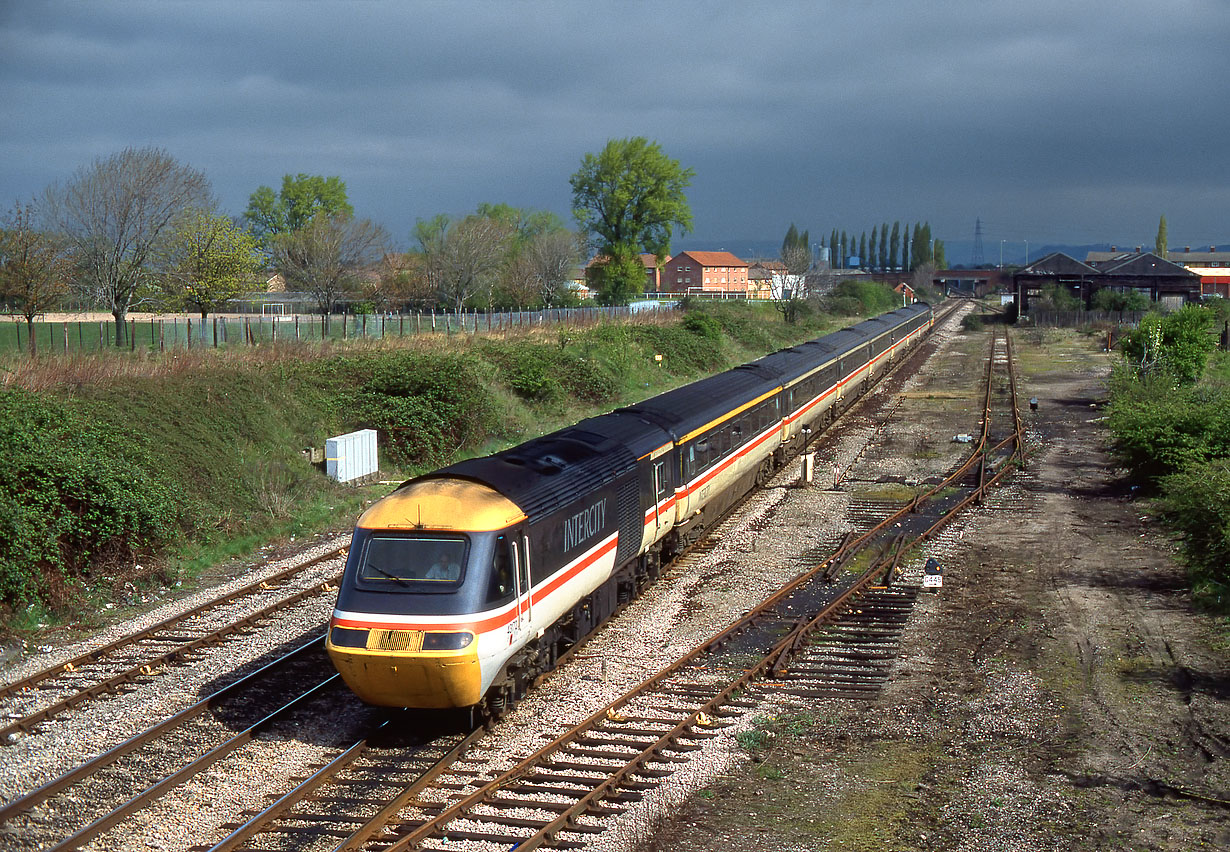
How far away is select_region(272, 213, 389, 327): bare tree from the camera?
54.3 m

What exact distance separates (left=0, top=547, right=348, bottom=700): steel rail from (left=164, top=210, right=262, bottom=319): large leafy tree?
21.7 m

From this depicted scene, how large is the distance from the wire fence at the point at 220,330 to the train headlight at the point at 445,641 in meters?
18.2

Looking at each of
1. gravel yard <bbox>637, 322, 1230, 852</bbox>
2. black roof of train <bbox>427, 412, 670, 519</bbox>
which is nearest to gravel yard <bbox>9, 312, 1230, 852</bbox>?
gravel yard <bbox>637, 322, 1230, 852</bbox>

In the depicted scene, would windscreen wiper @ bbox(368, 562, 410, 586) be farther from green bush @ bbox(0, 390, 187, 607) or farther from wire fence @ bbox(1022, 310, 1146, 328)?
wire fence @ bbox(1022, 310, 1146, 328)

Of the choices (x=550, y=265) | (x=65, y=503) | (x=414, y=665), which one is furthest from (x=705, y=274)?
(x=414, y=665)

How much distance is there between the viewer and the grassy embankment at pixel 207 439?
16.9 metres

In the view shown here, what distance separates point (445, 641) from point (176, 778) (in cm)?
290

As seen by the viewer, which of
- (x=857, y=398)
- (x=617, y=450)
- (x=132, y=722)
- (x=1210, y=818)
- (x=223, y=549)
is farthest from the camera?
(x=857, y=398)

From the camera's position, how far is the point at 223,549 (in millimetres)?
20469

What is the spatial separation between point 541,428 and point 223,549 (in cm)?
1486

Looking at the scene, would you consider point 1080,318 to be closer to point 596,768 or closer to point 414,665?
point 596,768

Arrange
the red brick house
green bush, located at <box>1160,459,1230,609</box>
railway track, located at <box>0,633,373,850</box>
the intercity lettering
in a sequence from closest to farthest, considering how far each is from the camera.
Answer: railway track, located at <box>0,633,373,850</box>, the intercity lettering, green bush, located at <box>1160,459,1230,609</box>, the red brick house

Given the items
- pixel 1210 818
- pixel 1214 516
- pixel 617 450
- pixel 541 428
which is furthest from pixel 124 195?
pixel 1210 818

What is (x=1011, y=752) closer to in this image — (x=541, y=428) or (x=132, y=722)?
(x=132, y=722)
